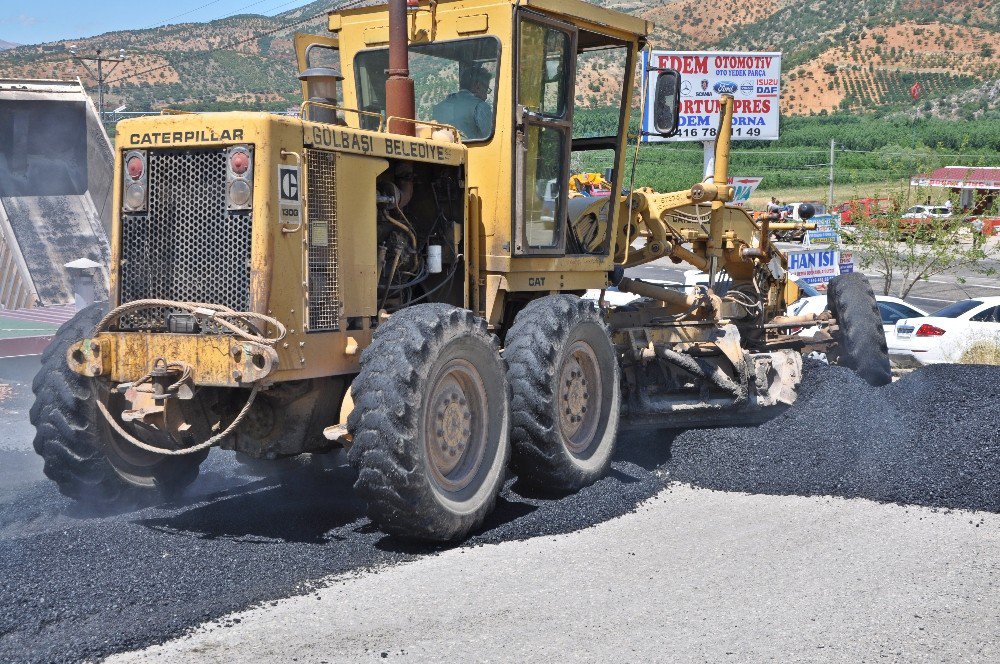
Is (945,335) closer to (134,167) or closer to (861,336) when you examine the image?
(861,336)

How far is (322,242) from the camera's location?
6.99m

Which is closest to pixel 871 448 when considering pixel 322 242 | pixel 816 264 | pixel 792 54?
pixel 322 242

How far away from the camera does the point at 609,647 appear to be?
5.35 m

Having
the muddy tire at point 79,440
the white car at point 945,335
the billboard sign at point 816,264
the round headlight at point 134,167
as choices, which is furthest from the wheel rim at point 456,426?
the billboard sign at point 816,264

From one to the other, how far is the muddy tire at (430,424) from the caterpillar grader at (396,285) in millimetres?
15

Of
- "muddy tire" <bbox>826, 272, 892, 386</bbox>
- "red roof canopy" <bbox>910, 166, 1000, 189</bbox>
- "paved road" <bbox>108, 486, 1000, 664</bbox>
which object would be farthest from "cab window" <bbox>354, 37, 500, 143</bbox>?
"red roof canopy" <bbox>910, 166, 1000, 189</bbox>

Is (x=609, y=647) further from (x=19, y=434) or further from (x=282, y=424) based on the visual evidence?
(x=19, y=434)

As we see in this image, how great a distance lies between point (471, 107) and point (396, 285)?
1.43 meters

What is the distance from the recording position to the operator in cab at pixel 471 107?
8258mm

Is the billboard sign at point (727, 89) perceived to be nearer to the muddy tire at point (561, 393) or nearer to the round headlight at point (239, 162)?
the muddy tire at point (561, 393)

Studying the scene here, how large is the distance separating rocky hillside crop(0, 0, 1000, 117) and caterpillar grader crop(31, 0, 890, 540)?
257ft

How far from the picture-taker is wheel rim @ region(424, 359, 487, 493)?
7016mm

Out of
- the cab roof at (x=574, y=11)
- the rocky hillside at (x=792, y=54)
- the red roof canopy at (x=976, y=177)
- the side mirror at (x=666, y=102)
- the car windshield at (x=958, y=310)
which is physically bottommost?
the car windshield at (x=958, y=310)

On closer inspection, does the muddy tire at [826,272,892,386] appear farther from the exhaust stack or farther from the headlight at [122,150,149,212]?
the headlight at [122,150,149,212]
